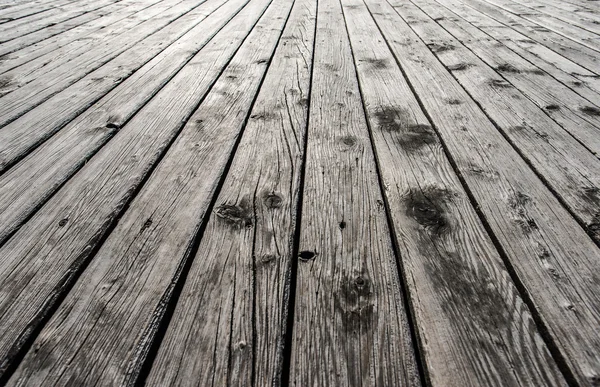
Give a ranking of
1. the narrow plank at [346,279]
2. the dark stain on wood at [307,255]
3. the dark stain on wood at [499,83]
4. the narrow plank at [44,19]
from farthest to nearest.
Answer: the narrow plank at [44,19] → the dark stain on wood at [499,83] → the dark stain on wood at [307,255] → the narrow plank at [346,279]

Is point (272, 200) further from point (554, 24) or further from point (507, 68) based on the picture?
point (554, 24)

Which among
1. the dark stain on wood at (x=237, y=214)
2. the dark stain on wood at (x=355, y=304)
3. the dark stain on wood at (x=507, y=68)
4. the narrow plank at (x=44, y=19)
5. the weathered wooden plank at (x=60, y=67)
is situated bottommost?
the dark stain on wood at (x=507, y=68)

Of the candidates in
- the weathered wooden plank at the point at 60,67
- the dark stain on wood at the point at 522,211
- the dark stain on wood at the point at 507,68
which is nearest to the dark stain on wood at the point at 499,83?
the dark stain on wood at the point at 507,68

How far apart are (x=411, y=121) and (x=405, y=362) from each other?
95 centimetres

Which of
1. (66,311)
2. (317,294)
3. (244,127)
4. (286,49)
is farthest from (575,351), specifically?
(286,49)

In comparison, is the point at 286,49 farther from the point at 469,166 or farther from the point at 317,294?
the point at 317,294

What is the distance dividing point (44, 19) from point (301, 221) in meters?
3.01

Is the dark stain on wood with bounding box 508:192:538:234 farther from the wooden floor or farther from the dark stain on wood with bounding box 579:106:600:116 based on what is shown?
the dark stain on wood with bounding box 579:106:600:116

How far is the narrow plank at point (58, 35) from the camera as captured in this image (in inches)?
85.2

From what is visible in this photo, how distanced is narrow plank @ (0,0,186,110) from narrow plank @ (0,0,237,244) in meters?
0.07

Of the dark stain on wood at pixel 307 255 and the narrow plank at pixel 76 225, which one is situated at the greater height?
the narrow plank at pixel 76 225

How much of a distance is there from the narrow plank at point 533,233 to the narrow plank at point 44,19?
2.56m

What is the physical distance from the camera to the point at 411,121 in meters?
1.43

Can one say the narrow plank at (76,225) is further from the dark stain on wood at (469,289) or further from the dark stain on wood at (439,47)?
the dark stain on wood at (439,47)
